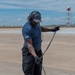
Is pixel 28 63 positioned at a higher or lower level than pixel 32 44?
lower

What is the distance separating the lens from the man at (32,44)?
6117mm

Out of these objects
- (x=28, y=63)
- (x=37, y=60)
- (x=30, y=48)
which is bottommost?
(x=28, y=63)

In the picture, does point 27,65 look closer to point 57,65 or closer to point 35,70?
point 35,70

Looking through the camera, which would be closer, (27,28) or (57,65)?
(27,28)

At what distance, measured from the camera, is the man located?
612 centimetres

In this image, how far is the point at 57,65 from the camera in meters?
11.7

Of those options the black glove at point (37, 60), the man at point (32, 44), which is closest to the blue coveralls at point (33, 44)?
the man at point (32, 44)

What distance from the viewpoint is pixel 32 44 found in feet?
20.6

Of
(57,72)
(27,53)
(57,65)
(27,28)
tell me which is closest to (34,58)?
(27,53)

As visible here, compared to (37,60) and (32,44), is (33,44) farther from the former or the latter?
(37,60)

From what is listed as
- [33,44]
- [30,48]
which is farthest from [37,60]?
[33,44]

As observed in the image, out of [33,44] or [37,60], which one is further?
[33,44]

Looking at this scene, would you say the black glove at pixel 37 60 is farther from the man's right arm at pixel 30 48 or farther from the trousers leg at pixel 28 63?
the trousers leg at pixel 28 63

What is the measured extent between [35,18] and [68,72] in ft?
13.0
